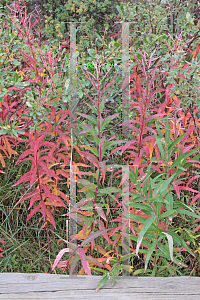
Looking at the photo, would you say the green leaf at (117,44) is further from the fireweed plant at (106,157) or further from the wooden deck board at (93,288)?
the wooden deck board at (93,288)

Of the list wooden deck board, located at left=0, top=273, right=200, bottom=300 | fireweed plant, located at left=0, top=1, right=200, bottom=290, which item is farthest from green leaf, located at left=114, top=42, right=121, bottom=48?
wooden deck board, located at left=0, top=273, right=200, bottom=300

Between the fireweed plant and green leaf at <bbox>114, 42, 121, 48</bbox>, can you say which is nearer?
the fireweed plant

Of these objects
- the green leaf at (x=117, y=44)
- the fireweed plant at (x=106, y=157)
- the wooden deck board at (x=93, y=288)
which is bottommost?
the wooden deck board at (x=93, y=288)

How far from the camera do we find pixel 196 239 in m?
1.78

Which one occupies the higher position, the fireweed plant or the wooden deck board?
the fireweed plant

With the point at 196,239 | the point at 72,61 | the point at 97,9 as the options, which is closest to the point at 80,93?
the point at 72,61

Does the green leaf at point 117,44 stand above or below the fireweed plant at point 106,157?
above

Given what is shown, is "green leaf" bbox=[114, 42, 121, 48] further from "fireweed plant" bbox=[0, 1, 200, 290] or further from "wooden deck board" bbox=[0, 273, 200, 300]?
"wooden deck board" bbox=[0, 273, 200, 300]

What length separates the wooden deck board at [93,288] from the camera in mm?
1569

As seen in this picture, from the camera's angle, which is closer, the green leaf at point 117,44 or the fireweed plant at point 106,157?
the fireweed plant at point 106,157

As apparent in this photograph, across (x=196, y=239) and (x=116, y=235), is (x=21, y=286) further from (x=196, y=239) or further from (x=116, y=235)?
(x=196, y=239)

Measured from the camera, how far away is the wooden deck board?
157cm

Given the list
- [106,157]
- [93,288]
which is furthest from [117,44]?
[93,288]

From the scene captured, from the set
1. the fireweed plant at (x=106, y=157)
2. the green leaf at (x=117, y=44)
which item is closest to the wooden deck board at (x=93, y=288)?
the fireweed plant at (x=106, y=157)
